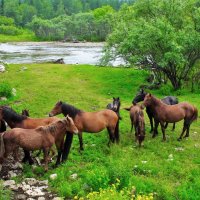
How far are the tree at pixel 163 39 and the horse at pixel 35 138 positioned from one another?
13.0m

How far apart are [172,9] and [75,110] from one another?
15387 millimetres

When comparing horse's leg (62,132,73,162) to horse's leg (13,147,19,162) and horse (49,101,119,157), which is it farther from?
horse's leg (13,147,19,162)

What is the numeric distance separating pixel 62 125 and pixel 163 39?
45.2 feet

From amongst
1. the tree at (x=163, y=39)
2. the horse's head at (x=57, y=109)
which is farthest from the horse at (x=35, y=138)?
the tree at (x=163, y=39)

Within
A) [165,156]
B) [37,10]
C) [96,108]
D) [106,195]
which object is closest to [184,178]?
[165,156]

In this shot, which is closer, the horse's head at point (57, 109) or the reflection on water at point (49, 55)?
the horse's head at point (57, 109)

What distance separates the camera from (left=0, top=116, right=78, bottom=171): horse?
9547mm

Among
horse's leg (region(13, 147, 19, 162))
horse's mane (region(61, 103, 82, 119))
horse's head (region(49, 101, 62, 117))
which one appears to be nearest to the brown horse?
horse's mane (region(61, 103, 82, 119))

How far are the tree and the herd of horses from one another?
8.83 meters

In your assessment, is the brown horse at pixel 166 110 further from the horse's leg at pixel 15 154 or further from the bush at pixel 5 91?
the bush at pixel 5 91

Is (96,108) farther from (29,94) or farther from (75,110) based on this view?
(75,110)

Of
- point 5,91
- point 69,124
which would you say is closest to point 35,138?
point 69,124

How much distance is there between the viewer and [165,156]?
38.1ft

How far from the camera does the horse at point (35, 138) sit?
9.55 metres
